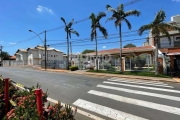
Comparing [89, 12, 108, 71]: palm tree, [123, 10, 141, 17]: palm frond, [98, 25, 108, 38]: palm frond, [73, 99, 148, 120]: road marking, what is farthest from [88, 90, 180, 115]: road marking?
[98, 25, 108, 38]: palm frond

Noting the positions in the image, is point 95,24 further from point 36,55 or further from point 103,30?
point 36,55

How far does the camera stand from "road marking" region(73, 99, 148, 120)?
4.64m

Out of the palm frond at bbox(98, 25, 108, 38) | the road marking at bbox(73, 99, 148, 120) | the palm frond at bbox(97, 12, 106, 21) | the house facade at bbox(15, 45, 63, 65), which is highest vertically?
the palm frond at bbox(97, 12, 106, 21)

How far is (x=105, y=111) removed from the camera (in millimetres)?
5207

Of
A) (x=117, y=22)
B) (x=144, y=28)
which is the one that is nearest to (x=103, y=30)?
(x=117, y=22)

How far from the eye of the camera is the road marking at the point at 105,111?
4643 millimetres

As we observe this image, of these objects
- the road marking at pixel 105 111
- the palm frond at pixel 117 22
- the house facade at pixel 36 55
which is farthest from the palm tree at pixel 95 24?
the house facade at pixel 36 55

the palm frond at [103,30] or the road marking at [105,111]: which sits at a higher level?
the palm frond at [103,30]

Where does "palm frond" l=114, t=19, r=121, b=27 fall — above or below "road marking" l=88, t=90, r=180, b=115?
above

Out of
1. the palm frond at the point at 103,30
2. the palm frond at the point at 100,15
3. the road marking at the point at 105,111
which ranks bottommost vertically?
the road marking at the point at 105,111

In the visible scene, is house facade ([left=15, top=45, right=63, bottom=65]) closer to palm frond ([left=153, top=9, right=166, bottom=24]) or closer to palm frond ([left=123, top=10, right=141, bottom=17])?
palm frond ([left=123, top=10, right=141, bottom=17])

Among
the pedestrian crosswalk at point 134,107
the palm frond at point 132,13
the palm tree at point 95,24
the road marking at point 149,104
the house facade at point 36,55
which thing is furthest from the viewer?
the house facade at point 36,55

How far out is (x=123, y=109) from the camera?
212 inches

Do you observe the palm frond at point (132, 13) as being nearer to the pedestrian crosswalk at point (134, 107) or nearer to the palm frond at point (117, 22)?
the palm frond at point (117, 22)
